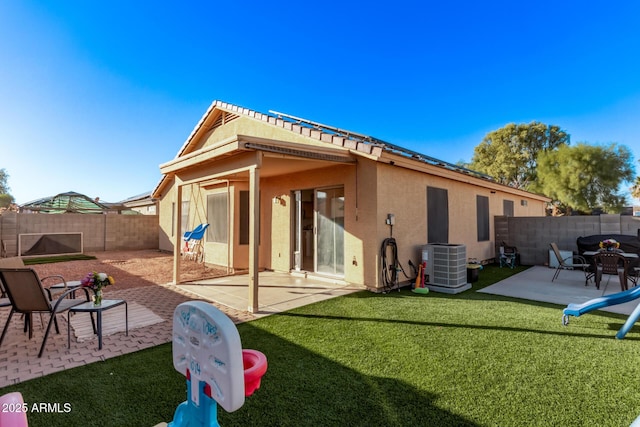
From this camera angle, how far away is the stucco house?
250 inches

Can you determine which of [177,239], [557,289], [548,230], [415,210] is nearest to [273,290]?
[177,239]

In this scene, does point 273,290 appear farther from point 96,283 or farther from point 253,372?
point 253,372

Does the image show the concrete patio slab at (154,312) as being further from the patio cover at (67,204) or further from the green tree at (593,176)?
the green tree at (593,176)

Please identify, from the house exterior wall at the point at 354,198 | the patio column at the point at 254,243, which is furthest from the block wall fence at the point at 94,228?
the patio column at the point at 254,243

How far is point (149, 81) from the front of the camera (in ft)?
39.3

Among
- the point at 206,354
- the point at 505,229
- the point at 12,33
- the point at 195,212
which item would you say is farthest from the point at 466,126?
the point at 206,354

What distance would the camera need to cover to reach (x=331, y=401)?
2701 mm

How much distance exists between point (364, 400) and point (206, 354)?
A: 192cm

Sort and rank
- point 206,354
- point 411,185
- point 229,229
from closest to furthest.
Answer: point 206,354 → point 411,185 → point 229,229

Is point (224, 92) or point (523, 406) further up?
point (224, 92)

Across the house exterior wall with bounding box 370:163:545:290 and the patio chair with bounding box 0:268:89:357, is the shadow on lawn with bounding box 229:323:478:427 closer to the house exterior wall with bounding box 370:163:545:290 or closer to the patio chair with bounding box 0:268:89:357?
the patio chair with bounding box 0:268:89:357

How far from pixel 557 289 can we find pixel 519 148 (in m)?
28.6

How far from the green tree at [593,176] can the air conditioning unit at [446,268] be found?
25353mm

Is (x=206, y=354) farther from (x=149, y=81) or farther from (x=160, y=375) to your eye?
(x=149, y=81)
